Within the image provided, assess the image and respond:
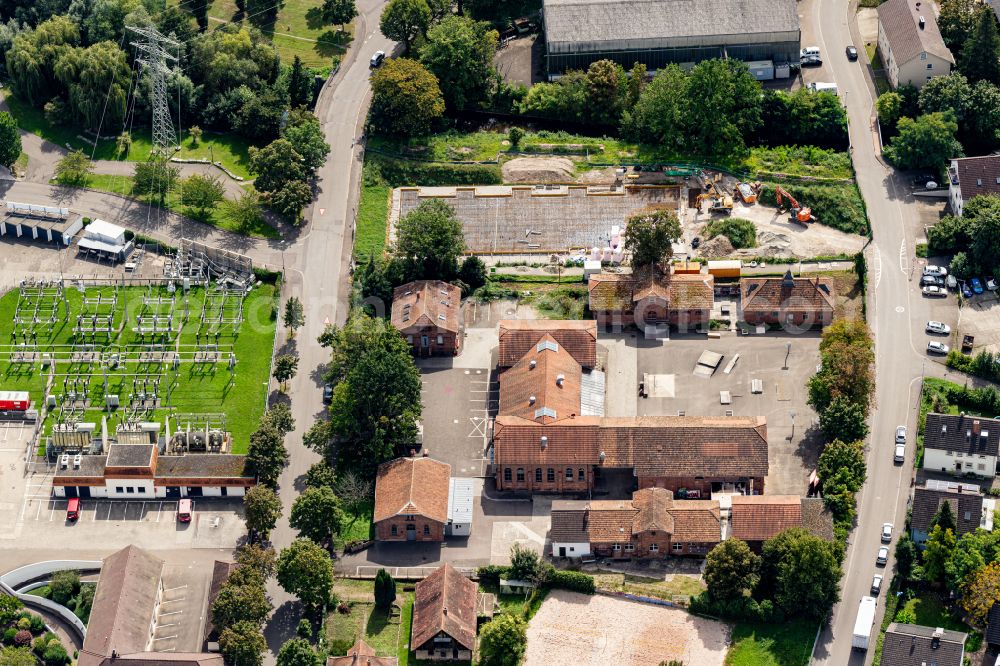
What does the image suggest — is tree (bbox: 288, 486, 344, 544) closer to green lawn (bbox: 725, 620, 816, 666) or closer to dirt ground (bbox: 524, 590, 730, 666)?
dirt ground (bbox: 524, 590, 730, 666)

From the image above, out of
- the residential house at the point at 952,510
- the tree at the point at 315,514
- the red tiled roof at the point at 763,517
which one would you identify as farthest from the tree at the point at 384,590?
the residential house at the point at 952,510

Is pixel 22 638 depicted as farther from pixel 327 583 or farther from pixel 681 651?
pixel 681 651

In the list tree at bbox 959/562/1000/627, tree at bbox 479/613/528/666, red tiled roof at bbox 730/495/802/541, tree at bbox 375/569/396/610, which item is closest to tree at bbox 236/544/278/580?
tree at bbox 375/569/396/610

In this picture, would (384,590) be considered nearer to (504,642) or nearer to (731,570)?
(504,642)

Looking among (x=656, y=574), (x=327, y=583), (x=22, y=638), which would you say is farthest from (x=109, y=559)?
(x=656, y=574)

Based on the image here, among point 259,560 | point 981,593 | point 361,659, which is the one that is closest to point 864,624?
point 981,593

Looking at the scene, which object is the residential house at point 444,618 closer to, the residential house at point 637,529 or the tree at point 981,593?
the residential house at point 637,529
